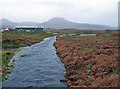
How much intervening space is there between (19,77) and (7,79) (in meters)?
1.54

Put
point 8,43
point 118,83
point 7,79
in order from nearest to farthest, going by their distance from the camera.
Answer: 1. point 118,83
2. point 7,79
3. point 8,43

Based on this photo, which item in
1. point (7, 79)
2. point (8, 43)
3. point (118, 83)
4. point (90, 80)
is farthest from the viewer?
point (8, 43)

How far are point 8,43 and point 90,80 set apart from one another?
37.0 m

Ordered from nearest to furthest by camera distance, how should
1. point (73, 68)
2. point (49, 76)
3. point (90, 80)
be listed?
point (90, 80), point (49, 76), point (73, 68)

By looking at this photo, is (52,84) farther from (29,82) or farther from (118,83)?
(118,83)

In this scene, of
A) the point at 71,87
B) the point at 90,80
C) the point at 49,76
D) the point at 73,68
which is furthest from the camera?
the point at 73,68

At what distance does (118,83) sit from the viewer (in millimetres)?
12047

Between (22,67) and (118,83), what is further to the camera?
(22,67)

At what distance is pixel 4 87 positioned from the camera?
1393 cm

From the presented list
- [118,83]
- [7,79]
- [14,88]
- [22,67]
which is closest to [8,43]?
[22,67]

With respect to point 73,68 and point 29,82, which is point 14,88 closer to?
point 29,82

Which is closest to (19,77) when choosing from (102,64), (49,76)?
(49,76)

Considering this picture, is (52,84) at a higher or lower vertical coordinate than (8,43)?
lower

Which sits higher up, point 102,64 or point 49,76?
point 102,64
